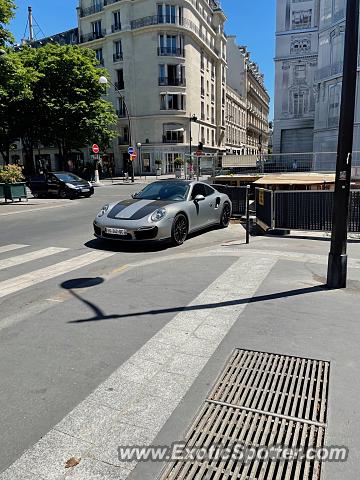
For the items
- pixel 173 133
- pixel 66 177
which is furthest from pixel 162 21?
pixel 66 177

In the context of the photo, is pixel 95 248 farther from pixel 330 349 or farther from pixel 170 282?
pixel 330 349

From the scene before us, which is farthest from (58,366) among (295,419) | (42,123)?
(42,123)

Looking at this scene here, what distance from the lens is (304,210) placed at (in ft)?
30.1

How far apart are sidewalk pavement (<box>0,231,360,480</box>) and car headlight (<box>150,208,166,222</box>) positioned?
65.2 inches

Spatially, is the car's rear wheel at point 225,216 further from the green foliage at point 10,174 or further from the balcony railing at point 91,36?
the balcony railing at point 91,36

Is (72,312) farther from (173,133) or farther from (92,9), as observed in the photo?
(92,9)

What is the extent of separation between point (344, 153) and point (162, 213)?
3861 millimetres

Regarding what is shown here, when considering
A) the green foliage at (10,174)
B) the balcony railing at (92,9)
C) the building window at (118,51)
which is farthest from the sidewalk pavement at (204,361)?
the balcony railing at (92,9)

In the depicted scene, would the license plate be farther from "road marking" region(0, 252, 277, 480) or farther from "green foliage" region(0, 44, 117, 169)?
"green foliage" region(0, 44, 117, 169)

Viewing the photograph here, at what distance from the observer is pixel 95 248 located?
810 cm

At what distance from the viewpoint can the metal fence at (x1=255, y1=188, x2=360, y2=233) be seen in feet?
29.3

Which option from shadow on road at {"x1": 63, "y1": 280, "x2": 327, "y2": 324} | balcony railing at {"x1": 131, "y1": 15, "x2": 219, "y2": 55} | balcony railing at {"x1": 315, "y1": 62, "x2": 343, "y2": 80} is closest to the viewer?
shadow on road at {"x1": 63, "y1": 280, "x2": 327, "y2": 324}

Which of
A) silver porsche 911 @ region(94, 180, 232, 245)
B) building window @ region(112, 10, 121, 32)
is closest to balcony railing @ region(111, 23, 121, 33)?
building window @ region(112, 10, 121, 32)

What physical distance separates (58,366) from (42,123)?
36297mm
